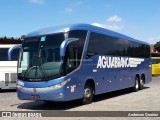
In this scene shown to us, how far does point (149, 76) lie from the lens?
77.7ft

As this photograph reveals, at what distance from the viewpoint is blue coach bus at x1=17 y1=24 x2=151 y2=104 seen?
12281mm

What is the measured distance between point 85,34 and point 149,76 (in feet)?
36.1

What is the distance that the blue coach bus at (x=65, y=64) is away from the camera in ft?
40.3

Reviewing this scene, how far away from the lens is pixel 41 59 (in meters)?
12.7

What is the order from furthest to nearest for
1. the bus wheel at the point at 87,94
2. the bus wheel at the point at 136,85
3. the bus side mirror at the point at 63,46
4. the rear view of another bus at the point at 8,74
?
the bus wheel at the point at 136,85, the rear view of another bus at the point at 8,74, the bus wheel at the point at 87,94, the bus side mirror at the point at 63,46

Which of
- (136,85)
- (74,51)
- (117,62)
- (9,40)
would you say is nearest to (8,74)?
(9,40)

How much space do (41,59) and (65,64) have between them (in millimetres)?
968

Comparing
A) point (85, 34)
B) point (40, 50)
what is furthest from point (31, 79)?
point (85, 34)

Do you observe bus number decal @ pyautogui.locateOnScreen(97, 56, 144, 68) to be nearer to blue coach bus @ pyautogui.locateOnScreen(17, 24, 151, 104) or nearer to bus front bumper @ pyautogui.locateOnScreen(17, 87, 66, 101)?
blue coach bus @ pyautogui.locateOnScreen(17, 24, 151, 104)

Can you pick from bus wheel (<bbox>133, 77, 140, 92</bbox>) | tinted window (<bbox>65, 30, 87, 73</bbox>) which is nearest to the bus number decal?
bus wheel (<bbox>133, 77, 140, 92</bbox>)

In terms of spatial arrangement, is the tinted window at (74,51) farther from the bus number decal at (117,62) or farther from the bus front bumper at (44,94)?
the bus number decal at (117,62)

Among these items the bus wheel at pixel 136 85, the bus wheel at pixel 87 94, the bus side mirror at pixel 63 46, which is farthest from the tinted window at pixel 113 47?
the bus side mirror at pixel 63 46

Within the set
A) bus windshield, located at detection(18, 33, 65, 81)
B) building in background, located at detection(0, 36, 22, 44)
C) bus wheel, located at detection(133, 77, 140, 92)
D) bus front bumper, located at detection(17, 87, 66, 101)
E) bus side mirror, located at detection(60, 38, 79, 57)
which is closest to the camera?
bus side mirror, located at detection(60, 38, 79, 57)

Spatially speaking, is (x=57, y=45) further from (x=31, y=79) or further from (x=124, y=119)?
(x=124, y=119)
